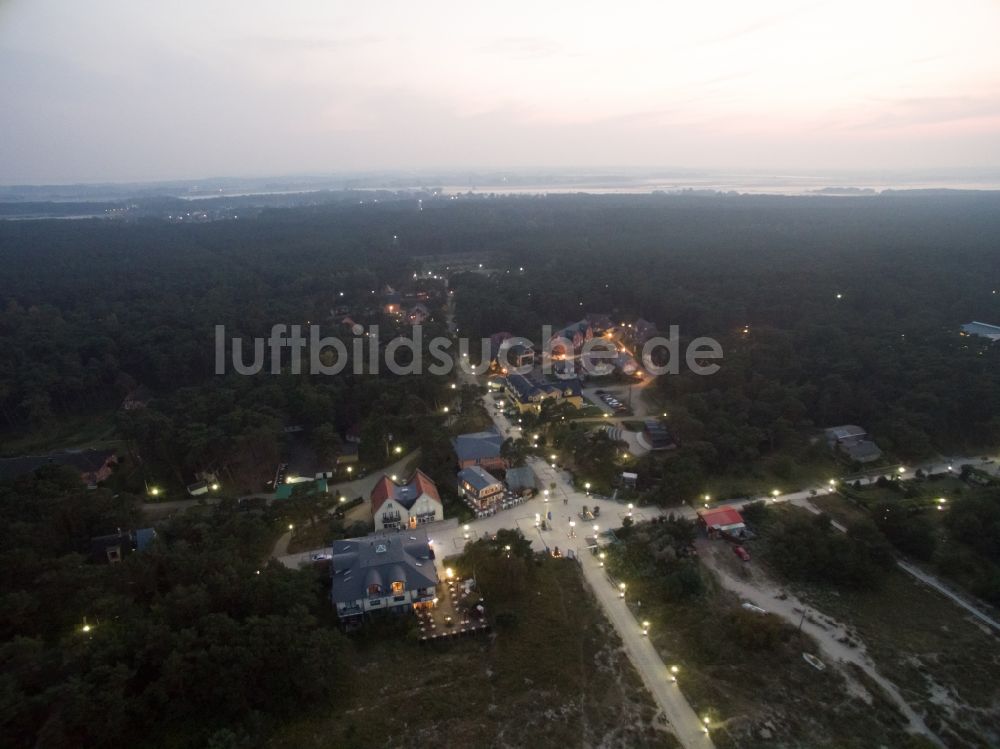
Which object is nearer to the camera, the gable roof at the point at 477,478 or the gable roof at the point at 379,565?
the gable roof at the point at 379,565

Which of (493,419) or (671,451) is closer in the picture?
(671,451)

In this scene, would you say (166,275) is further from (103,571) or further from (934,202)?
(934,202)

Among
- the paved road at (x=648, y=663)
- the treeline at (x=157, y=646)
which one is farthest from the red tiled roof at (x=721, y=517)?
the treeline at (x=157, y=646)

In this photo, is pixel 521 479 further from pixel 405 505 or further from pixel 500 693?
pixel 500 693

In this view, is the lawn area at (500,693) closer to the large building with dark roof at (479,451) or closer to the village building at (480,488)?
the village building at (480,488)

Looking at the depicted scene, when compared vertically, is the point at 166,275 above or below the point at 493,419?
above

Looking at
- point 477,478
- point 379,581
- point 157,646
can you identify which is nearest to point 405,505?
point 477,478

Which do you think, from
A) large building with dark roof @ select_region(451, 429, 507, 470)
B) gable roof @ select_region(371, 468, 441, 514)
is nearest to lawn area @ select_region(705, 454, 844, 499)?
large building with dark roof @ select_region(451, 429, 507, 470)

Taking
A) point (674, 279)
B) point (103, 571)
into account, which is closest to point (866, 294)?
point (674, 279)
